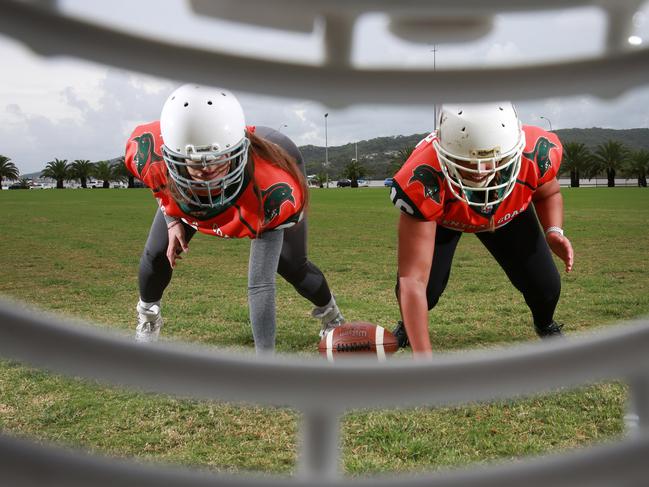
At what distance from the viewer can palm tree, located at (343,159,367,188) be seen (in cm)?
6704

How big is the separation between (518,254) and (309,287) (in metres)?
1.24

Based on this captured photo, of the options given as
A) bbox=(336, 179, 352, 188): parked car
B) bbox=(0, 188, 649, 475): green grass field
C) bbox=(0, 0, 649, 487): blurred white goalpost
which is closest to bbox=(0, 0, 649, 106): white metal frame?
bbox=(0, 0, 649, 487): blurred white goalpost

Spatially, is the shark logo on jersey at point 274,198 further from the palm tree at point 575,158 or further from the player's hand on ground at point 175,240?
the palm tree at point 575,158

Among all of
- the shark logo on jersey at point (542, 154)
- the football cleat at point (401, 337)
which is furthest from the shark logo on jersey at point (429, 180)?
the football cleat at point (401, 337)

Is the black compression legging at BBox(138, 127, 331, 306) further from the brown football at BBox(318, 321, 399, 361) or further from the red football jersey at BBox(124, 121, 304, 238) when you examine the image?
the brown football at BBox(318, 321, 399, 361)

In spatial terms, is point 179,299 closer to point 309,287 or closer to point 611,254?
point 309,287

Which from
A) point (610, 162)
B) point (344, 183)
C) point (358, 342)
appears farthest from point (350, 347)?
point (344, 183)

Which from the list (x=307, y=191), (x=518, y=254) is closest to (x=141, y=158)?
(x=307, y=191)

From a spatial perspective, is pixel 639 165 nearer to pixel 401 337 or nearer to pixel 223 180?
pixel 401 337

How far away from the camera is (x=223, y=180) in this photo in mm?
2984

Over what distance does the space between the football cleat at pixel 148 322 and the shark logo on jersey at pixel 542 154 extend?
7.68 ft

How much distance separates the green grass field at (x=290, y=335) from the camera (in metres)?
2.68

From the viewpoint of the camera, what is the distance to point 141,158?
3555 millimetres

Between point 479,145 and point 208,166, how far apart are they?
1.13 m
